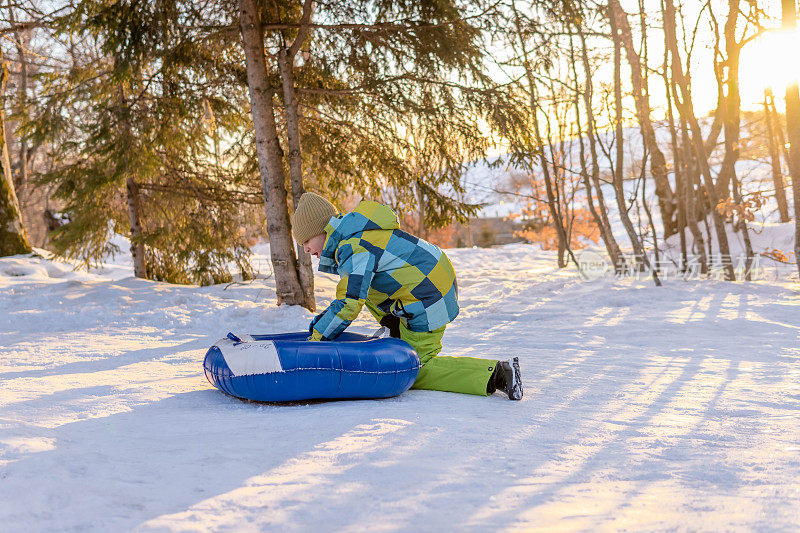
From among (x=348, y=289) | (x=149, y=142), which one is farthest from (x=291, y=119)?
(x=348, y=289)

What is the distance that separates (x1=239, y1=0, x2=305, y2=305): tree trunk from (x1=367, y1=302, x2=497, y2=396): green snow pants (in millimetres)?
3768

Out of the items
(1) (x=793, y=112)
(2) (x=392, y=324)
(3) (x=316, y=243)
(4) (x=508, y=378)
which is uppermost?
(1) (x=793, y=112)

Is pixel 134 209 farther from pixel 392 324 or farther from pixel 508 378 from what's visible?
pixel 508 378

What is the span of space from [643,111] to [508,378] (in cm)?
858

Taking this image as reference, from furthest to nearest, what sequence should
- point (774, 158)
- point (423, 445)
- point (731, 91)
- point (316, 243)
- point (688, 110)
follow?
point (774, 158) → point (731, 91) → point (688, 110) → point (316, 243) → point (423, 445)

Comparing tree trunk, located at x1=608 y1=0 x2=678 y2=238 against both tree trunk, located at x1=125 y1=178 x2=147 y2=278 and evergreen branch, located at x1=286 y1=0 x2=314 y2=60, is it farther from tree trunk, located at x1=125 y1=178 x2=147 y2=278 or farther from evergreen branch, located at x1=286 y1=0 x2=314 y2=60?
tree trunk, located at x1=125 y1=178 x2=147 y2=278

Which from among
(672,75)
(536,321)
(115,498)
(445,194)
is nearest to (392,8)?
(445,194)

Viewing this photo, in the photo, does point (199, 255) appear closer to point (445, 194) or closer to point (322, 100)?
point (322, 100)

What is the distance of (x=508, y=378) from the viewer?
3.39 m

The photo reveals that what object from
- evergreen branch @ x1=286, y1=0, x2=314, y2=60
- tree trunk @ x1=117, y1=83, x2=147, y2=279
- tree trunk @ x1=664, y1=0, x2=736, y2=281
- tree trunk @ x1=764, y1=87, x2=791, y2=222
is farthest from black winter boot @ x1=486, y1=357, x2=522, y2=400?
tree trunk @ x1=764, y1=87, x2=791, y2=222

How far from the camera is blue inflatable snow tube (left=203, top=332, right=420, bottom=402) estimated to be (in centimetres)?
312

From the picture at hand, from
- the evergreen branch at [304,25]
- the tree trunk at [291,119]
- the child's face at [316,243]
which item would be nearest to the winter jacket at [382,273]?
the child's face at [316,243]

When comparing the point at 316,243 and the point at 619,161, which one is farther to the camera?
the point at 619,161

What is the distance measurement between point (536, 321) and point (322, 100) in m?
3.94
